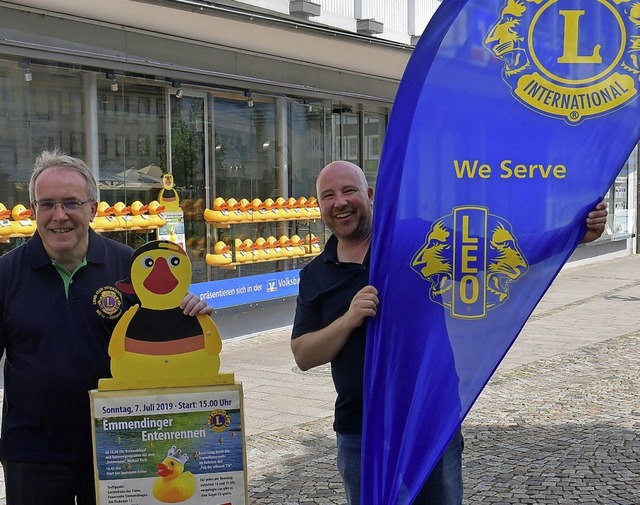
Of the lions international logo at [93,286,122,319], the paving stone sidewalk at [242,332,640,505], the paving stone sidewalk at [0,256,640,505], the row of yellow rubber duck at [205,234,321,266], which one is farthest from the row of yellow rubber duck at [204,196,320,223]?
the lions international logo at [93,286,122,319]

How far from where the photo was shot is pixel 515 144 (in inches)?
112

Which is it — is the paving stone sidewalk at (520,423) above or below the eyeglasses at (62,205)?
below

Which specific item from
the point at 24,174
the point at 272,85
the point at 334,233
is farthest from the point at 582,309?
the point at 334,233

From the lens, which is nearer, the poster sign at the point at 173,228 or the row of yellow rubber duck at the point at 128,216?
the row of yellow rubber duck at the point at 128,216

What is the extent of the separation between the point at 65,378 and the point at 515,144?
1756 millimetres

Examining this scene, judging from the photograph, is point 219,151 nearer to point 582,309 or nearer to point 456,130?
point 582,309

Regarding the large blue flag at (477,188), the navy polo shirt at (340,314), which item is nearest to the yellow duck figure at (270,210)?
the navy polo shirt at (340,314)

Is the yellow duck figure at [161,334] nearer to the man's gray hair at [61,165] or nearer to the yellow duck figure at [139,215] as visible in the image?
the man's gray hair at [61,165]

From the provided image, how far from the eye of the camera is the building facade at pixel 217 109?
8.49m

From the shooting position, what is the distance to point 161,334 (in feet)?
9.86

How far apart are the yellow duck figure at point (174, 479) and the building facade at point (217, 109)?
231 inches

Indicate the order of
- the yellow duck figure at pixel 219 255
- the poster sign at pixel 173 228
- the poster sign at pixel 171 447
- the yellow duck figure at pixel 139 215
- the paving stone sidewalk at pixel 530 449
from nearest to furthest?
the poster sign at pixel 171 447 < the paving stone sidewalk at pixel 530 449 < the yellow duck figure at pixel 139 215 < the poster sign at pixel 173 228 < the yellow duck figure at pixel 219 255

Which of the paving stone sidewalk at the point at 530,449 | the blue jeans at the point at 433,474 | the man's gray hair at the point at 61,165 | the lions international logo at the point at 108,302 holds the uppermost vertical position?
the man's gray hair at the point at 61,165

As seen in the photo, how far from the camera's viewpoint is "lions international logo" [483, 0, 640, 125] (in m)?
2.78
